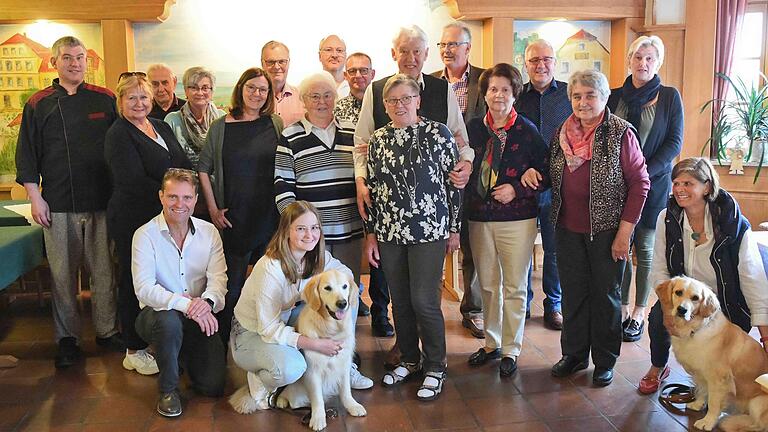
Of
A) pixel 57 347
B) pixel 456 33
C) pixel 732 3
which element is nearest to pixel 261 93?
pixel 456 33

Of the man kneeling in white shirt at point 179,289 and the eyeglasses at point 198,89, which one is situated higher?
the eyeglasses at point 198,89

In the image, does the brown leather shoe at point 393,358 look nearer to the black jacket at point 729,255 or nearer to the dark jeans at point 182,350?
the dark jeans at point 182,350

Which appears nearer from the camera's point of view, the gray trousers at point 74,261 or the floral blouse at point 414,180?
the floral blouse at point 414,180

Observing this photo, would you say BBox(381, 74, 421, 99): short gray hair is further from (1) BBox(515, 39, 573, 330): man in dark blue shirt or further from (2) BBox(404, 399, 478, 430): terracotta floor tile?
(2) BBox(404, 399, 478, 430): terracotta floor tile

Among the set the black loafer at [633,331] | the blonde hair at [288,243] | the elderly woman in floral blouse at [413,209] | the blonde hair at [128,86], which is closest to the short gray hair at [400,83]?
the elderly woman in floral blouse at [413,209]

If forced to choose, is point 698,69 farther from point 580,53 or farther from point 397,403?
point 397,403

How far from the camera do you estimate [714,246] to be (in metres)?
2.73

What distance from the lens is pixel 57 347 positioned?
371 cm

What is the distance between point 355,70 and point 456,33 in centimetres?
58

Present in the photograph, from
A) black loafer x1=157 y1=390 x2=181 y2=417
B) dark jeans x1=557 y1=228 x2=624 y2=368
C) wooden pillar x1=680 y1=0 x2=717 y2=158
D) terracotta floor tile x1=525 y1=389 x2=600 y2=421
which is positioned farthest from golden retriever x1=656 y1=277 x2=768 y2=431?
wooden pillar x1=680 y1=0 x2=717 y2=158

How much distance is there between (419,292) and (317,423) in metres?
0.67

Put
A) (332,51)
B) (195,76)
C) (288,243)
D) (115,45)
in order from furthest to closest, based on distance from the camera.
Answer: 1. (115,45)
2. (332,51)
3. (195,76)
4. (288,243)

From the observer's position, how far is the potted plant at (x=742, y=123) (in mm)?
5508

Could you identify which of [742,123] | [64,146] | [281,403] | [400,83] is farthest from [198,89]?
[742,123]
